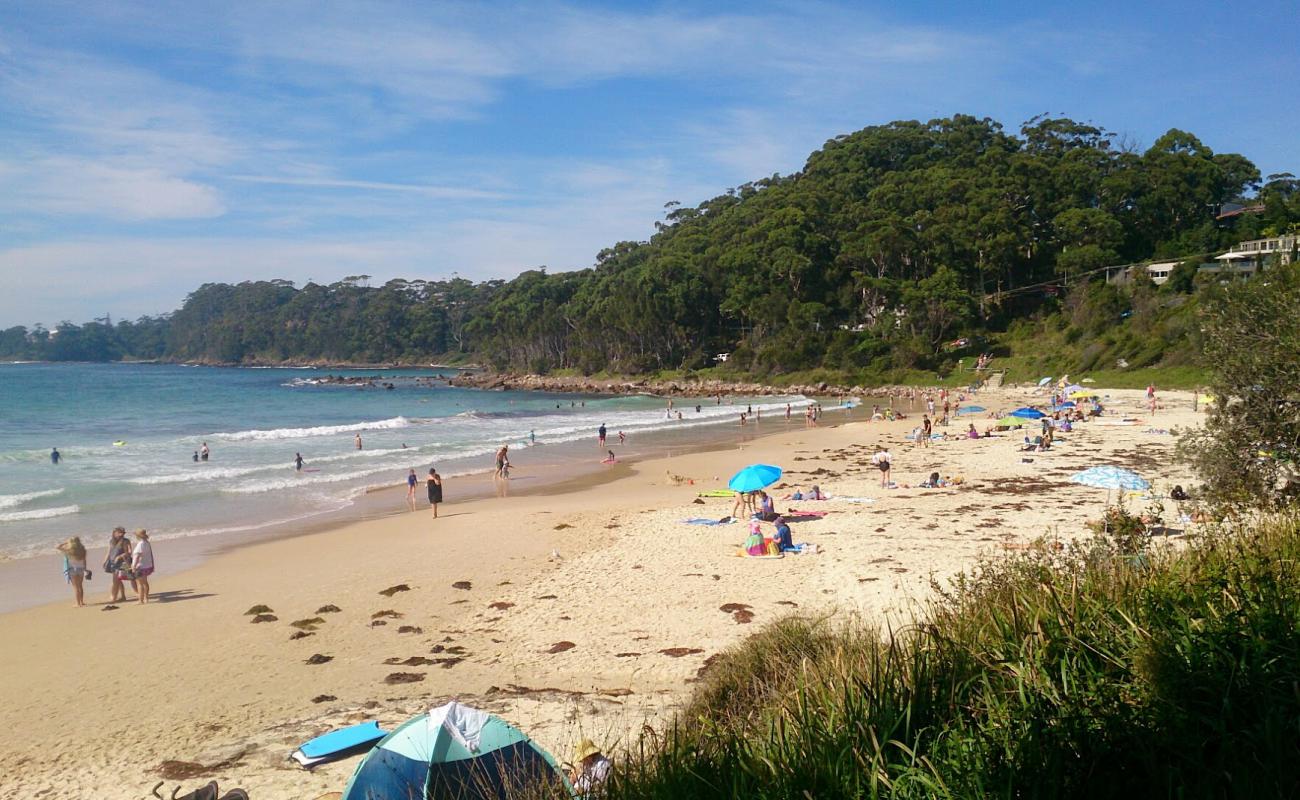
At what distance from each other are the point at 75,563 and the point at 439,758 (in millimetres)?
9485

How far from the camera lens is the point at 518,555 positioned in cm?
1456

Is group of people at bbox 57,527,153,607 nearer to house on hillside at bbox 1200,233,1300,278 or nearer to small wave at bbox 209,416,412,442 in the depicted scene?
small wave at bbox 209,416,412,442

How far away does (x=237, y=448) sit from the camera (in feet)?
110

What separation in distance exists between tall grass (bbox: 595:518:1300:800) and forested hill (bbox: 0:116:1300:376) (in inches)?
1929

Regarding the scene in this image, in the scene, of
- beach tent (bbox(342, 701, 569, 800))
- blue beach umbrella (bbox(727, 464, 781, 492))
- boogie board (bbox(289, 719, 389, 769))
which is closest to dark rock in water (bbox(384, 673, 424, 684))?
boogie board (bbox(289, 719, 389, 769))

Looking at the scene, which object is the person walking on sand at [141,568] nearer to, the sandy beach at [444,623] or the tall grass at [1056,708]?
the sandy beach at [444,623]

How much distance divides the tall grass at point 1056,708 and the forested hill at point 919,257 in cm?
4901

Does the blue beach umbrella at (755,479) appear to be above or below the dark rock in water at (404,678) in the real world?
above

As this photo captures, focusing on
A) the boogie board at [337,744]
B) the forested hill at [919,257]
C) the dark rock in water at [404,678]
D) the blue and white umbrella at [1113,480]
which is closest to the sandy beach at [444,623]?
the dark rock in water at [404,678]

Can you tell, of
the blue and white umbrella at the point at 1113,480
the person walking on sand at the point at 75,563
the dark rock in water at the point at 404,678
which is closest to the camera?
the dark rock in water at the point at 404,678

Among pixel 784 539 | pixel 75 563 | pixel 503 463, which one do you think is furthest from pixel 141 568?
pixel 503 463

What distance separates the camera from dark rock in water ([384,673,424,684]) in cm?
874

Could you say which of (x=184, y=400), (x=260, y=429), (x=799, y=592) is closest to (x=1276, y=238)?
(x=799, y=592)

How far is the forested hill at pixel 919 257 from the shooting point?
61562mm
